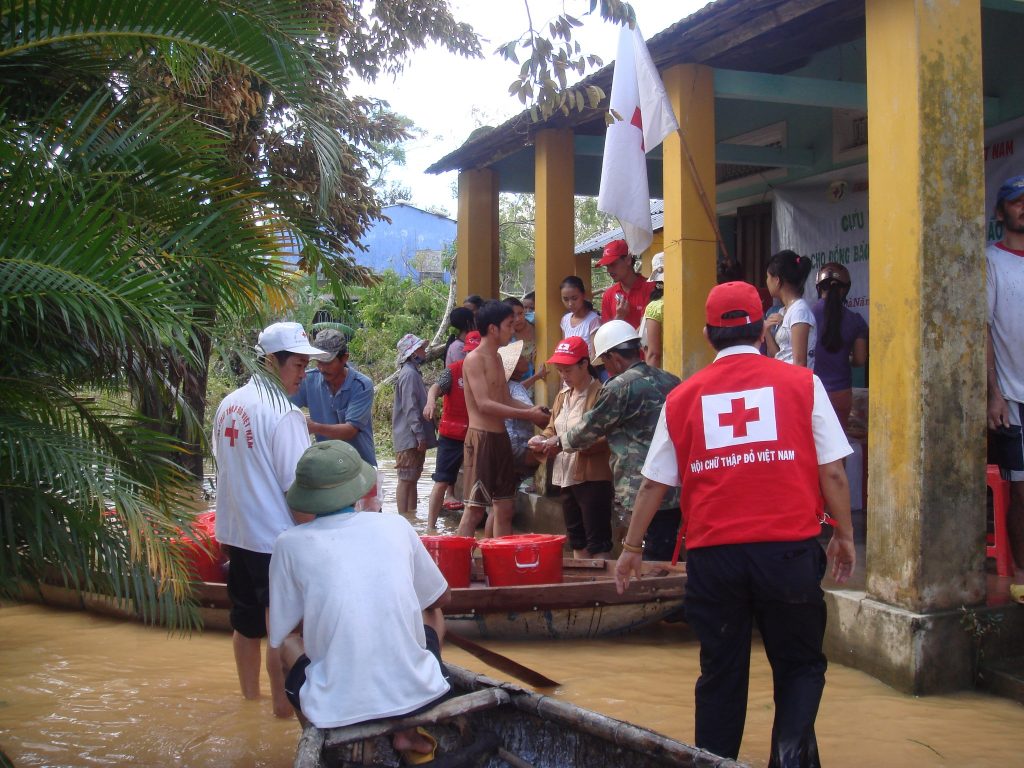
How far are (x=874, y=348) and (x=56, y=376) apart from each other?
13.4 feet

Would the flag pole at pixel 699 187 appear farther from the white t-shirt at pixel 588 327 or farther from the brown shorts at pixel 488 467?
the brown shorts at pixel 488 467

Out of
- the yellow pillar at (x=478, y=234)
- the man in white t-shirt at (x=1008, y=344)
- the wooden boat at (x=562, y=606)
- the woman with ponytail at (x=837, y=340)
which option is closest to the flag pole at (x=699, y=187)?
the woman with ponytail at (x=837, y=340)

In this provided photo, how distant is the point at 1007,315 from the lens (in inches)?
218

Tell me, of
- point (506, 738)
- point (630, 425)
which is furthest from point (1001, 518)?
point (506, 738)

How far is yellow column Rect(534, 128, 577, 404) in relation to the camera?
33.0ft

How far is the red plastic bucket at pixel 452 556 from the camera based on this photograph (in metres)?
6.41

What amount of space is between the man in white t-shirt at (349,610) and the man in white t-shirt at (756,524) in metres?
1.05

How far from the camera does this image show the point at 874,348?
18.2ft

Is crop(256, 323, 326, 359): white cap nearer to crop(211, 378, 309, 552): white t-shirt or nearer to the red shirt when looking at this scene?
crop(211, 378, 309, 552): white t-shirt

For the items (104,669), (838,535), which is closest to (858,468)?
(838,535)

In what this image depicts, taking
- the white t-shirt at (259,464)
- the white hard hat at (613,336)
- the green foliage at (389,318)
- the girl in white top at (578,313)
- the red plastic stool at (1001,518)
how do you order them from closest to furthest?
1. the white t-shirt at (259,464)
2. the red plastic stool at (1001,518)
3. the white hard hat at (613,336)
4. the girl in white top at (578,313)
5. the green foliage at (389,318)

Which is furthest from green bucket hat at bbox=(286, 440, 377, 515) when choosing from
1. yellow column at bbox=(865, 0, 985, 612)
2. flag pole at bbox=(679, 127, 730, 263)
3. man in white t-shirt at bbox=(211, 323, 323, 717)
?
flag pole at bbox=(679, 127, 730, 263)

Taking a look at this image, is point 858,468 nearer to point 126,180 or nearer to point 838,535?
point 838,535

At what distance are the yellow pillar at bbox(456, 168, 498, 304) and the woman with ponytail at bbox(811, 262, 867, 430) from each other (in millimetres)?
5198
